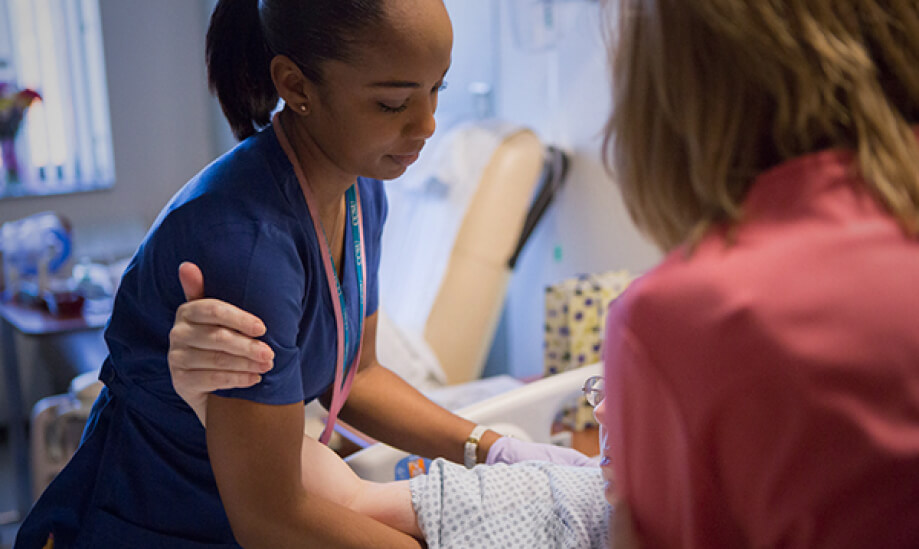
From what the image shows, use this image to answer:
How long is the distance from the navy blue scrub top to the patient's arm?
0.11 m

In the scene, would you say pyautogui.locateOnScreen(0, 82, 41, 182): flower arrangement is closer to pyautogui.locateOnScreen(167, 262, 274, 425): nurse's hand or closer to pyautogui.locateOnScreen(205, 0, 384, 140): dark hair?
pyautogui.locateOnScreen(205, 0, 384, 140): dark hair

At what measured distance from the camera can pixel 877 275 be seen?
0.51m

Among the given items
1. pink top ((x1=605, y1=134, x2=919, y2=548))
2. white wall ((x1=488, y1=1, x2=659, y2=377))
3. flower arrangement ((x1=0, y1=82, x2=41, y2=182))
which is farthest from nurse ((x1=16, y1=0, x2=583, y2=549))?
flower arrangement ((x1=0, y1=82, x2=41, y2=182))

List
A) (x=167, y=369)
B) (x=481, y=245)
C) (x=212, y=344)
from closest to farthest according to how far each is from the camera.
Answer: (x=212, y=344) < (x=167, y=369) < (x=481, y=245)

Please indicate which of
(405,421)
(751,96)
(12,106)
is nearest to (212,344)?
(405,421)

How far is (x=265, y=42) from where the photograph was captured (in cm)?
109

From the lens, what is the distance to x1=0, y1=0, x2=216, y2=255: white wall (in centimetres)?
415

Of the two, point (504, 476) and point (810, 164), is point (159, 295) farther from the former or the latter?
point (810, 164)

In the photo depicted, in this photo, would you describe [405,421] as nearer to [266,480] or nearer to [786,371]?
[266,480]

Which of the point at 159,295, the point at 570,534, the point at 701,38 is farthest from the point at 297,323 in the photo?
the point at 701,38

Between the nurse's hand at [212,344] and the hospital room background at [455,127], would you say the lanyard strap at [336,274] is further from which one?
the hospital room background at [455,127]

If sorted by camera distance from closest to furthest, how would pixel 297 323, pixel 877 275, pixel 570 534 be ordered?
pixel 877 275 → pixel 297 323 → pixel 570 534

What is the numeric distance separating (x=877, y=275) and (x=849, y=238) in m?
0.03

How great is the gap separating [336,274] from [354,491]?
320 millimetres
